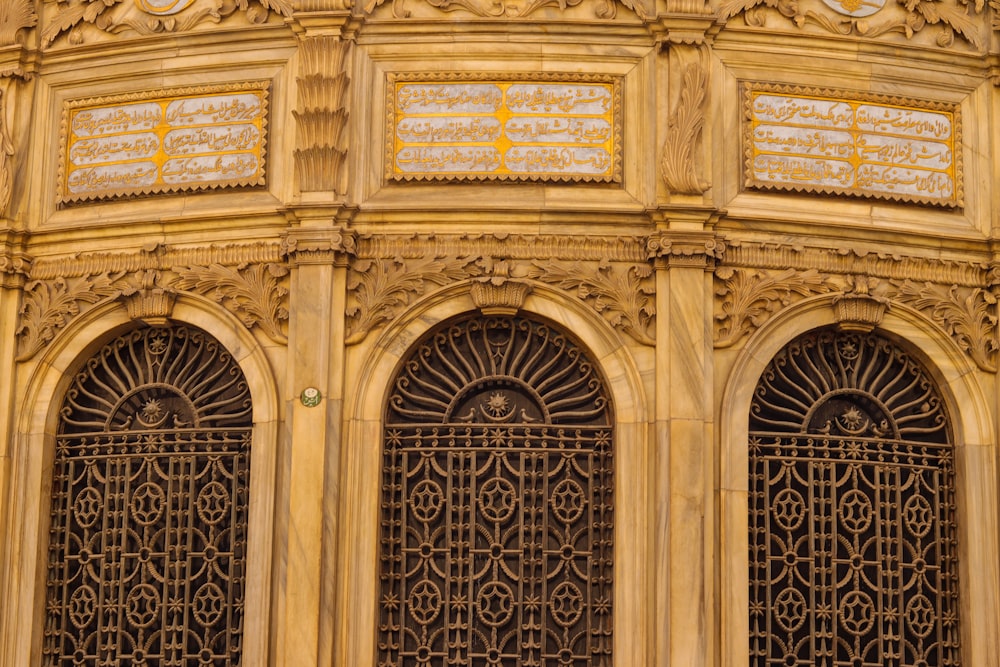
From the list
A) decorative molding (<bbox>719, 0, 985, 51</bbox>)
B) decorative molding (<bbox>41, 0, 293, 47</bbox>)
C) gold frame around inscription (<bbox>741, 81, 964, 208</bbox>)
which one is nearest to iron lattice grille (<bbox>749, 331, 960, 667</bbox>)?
gold frame around inscription (<bbox>741, 81, 964, 208</bbox>)

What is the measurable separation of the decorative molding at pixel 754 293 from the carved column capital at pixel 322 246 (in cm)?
383

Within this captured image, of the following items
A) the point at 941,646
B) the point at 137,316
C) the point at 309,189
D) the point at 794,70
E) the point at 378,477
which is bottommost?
the point at 941,646

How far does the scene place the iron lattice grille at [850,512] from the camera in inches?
770

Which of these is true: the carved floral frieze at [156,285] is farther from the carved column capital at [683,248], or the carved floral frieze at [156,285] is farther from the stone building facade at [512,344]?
the carved column capital at [683,248]

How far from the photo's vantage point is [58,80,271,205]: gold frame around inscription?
2023cm

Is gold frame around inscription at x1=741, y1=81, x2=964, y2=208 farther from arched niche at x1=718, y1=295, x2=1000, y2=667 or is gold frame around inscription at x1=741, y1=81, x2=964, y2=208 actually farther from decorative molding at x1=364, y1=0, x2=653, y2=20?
decorative molding at x1=364, y1=0, x2=653, y2=20

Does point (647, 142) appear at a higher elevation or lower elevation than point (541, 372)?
higher

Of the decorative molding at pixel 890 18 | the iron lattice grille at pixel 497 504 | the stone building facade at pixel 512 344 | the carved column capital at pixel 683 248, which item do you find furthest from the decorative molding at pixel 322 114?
the decorative molding at pixel 890 18

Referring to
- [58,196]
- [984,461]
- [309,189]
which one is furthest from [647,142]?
[58,196]

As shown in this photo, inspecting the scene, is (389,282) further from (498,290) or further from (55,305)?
(55,305)

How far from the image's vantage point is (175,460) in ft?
66.2

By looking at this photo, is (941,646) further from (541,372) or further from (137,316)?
(137,316)

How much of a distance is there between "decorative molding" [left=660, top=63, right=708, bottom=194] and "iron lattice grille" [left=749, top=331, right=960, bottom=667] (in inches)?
81.6

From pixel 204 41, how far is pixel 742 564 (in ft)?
26.1
